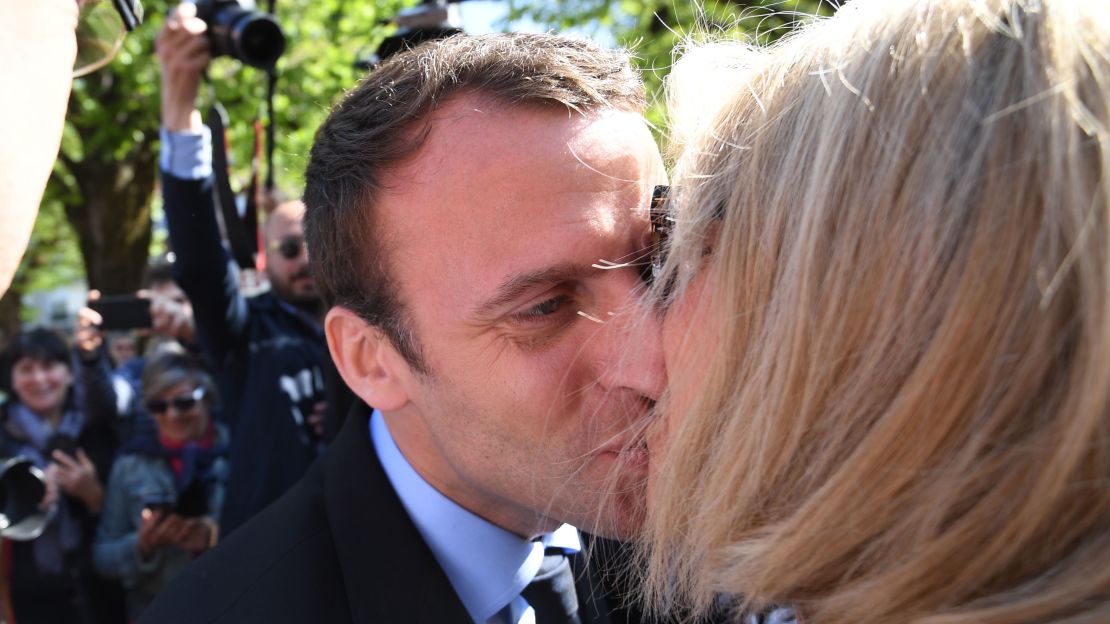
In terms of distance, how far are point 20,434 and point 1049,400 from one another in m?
5.24

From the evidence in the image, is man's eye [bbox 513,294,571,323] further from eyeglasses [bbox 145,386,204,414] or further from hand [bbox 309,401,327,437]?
eyeglasses [bbox 145,386,204,414]

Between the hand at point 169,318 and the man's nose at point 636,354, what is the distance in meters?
4.11

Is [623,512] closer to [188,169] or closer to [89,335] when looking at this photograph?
[188,169]

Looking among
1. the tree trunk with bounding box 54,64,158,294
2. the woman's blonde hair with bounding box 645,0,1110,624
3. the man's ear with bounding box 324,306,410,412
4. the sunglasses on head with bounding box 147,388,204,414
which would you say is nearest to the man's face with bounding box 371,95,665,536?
the man's ear with bounding box 324,306,410,412

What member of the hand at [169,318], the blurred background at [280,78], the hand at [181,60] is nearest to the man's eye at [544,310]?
the hand at [181,60]

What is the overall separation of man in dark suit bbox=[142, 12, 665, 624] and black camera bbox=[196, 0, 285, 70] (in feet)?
5.64

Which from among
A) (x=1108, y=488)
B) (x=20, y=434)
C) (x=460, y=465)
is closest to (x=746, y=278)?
(x=1108, y=488)

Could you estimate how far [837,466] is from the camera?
1.14m

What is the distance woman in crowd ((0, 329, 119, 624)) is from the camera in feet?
14.3

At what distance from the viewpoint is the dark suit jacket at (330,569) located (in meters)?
1.66

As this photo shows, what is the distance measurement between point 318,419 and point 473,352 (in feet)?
7.28

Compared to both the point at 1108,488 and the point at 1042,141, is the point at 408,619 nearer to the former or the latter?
Result: the point at 1108,488

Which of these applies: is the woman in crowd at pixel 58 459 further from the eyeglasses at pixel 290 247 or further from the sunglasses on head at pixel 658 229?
the sunglasses on head at pixel 658 229

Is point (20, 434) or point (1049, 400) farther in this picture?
point (20, 434)
